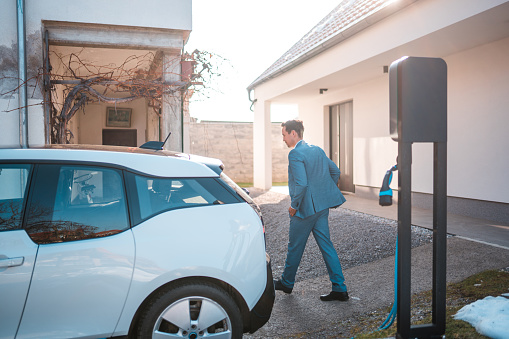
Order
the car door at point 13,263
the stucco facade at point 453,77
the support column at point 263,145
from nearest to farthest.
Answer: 1. the car door at point 13,263
2. the stucco facade at point 453,77
3. the support column at point 263,145

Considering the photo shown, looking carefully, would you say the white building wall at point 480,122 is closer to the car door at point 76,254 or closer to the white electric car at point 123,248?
the white electric car at point 123,248

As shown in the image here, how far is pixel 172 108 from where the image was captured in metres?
7.77

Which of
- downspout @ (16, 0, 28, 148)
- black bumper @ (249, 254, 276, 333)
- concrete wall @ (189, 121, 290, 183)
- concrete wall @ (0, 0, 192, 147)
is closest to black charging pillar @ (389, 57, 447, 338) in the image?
black bumper @ (249, 254, 276, 333)

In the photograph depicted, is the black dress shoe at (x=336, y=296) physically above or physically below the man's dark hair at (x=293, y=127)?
below

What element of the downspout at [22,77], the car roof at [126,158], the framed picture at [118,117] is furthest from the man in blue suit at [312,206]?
the framed picture at [118,117]

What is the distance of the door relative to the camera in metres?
13.3

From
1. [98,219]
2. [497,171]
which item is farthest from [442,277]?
[497,171]

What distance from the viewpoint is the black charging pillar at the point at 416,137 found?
309 cm

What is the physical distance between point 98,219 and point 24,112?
15.2 ft

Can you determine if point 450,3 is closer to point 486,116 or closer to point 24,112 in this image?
point 486,116

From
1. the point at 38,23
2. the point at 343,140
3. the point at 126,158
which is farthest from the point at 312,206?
the point at 343,140

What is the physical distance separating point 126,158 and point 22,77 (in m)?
4.54

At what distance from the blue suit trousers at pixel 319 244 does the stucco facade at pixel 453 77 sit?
145 inches

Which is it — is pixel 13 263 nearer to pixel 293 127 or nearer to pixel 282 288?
pixel 282 288
